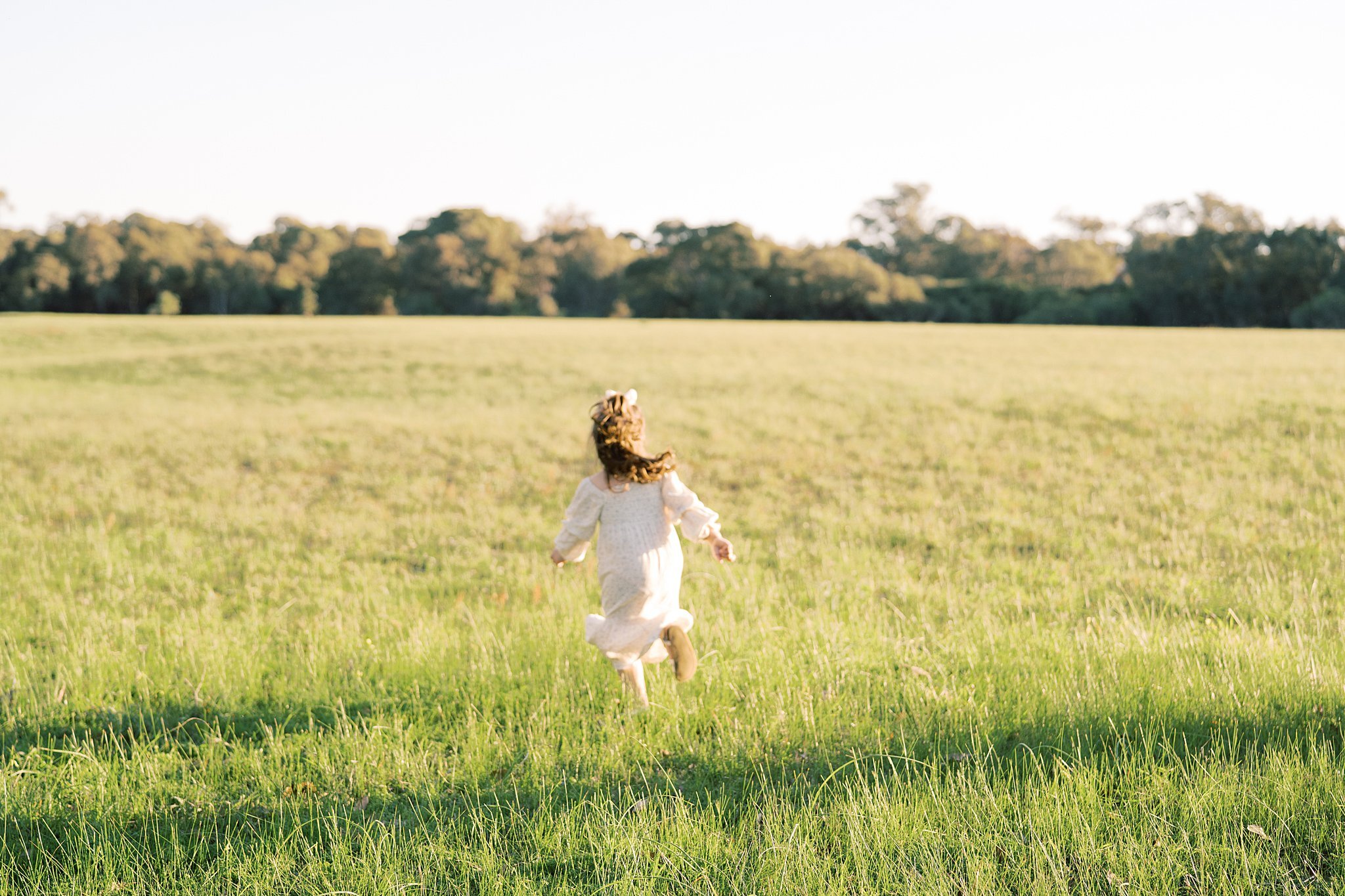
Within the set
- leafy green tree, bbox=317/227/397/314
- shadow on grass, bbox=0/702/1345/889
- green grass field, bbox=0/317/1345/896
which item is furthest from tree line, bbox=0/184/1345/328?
shadow on grass, bbox=0/702/1345/889

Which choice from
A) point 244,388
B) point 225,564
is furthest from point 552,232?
point 225,564

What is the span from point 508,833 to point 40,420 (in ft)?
60.6

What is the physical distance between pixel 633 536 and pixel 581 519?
0.28m

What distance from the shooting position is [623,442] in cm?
422

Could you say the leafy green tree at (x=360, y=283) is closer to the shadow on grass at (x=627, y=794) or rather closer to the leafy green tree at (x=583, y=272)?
the leafy green tree at (x=583, y=272)

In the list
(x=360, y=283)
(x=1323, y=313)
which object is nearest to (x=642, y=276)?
(x=360, y=283)

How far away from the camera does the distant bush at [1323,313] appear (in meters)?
57.7

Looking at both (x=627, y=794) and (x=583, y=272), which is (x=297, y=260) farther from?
(x=627, y=794)

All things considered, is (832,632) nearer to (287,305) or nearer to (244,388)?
(244,388)

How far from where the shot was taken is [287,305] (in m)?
78.1

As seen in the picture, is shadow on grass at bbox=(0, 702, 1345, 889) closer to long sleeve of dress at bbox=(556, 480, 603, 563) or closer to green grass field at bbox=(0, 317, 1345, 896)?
green grass field at bbox=(0, 317, 1345, 896)

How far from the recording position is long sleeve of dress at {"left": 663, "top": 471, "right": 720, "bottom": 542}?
4.30 m

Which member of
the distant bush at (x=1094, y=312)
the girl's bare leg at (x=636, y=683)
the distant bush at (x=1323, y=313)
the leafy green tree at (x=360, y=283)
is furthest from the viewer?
the leafy green tree at (x=360, y=283)


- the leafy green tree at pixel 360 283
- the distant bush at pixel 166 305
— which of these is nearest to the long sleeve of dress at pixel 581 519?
the leafy green tree at pixel 360 283
